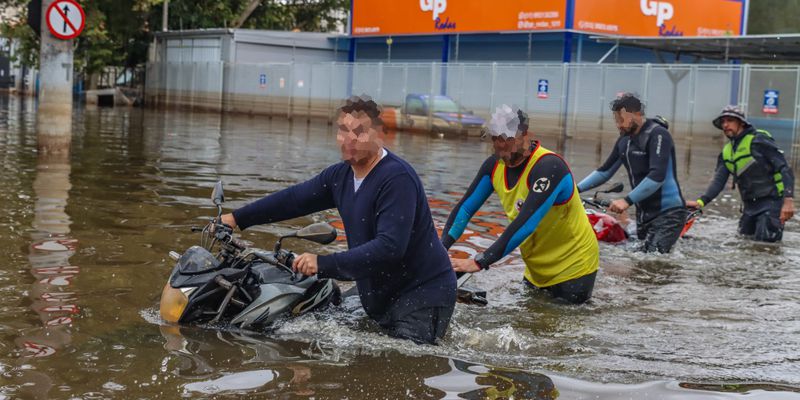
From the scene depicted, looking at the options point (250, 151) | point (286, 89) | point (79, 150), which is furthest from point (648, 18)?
point (79, 150)

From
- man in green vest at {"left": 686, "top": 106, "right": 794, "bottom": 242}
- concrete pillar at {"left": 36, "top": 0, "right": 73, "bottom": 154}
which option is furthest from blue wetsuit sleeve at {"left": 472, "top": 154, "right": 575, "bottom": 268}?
concrete pillar at {"left": 36, "top": 0, "right": 73, "bottom": 154}

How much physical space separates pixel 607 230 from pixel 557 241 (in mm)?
3164

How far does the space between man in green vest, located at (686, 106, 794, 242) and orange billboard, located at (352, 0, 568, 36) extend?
2459cm

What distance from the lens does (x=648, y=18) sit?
37.5 metres

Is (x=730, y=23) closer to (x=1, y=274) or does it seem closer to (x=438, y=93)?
(x=438, y=93)

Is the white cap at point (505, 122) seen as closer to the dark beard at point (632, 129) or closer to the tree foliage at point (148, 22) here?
the dark beard at point (632, 129)

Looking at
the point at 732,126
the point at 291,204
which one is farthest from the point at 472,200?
the point at 732,126

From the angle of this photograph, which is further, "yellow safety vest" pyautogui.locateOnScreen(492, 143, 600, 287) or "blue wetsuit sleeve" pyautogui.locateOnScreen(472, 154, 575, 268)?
"yellow safety vest" pyautogui.locateOnScreen(492, 143, 600, 287)

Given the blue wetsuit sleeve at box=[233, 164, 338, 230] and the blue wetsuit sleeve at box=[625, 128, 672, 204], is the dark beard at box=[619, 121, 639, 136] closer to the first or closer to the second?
the blue wetsuit sleeve at box=[625, 128, 672, 204]

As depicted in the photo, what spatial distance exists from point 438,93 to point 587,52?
23.7 feet

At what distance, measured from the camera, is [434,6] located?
128 ft

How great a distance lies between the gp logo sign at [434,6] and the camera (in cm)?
3868

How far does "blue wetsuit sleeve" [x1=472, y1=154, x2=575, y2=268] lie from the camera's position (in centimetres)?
635

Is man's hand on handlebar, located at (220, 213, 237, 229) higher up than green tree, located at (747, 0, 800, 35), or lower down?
lower down
